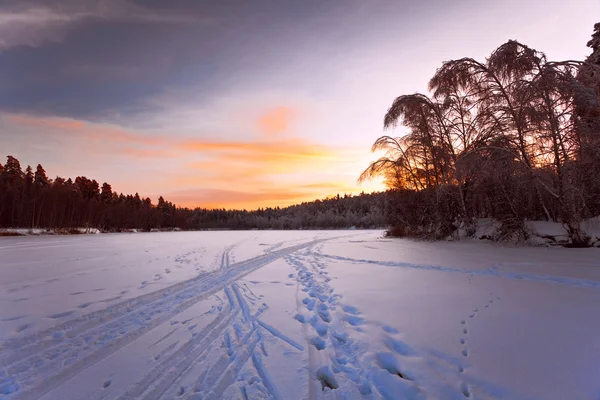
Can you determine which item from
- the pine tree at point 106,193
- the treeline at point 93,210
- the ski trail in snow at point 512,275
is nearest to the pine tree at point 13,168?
the treeline at point 93,210

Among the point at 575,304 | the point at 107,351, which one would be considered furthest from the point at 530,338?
the point at 107,351

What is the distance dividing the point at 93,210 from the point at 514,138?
2739 inches

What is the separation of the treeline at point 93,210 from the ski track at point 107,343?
62.0 ft

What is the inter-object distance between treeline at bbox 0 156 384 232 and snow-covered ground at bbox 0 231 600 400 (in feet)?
56.4

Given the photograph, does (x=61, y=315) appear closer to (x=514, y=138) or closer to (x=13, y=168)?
(x=514, y=138)

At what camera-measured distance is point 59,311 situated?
15.4 ft

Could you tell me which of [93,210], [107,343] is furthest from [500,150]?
[93,210]

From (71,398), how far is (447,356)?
357 centimetres

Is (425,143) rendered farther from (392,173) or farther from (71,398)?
(71,398)

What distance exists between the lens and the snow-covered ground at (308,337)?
255cm

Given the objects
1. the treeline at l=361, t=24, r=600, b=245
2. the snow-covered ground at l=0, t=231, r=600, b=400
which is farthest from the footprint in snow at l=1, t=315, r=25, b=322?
the treeline at l=361, t=24, r=600, b=245

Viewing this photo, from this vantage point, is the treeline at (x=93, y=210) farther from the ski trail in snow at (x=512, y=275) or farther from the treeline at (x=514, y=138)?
the ski trail in snow at (x=512, y=275)

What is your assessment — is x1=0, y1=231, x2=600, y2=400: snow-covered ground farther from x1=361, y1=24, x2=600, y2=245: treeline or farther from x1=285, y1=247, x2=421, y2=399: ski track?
x1=361, y1=24, x2=600, y2=245: treeline

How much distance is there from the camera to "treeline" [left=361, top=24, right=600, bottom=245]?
9867mm
